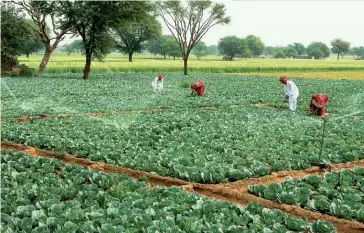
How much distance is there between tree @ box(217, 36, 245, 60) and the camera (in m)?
109

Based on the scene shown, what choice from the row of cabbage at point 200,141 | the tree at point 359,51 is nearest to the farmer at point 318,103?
the row of cabbage at point 200,141

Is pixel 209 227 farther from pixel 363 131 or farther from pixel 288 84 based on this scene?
pixel 288 84

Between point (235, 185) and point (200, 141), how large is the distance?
11.2 feet

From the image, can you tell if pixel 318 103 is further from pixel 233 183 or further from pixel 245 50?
pixel 245 50

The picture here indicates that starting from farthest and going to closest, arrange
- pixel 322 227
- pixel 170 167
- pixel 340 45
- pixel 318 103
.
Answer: pixel 340 45
pixel 318 103
pixel 170 167
pixel 322 227

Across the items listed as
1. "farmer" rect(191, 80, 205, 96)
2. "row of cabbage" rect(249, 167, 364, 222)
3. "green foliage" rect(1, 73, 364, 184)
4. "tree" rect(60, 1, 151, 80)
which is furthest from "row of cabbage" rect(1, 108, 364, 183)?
"tree" rect(60, 1, 151, 80)

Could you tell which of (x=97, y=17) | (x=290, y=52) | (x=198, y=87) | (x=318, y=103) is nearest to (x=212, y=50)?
(x=290, y=52)

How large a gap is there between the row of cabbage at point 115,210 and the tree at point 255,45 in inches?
4404

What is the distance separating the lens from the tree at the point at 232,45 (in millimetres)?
109062

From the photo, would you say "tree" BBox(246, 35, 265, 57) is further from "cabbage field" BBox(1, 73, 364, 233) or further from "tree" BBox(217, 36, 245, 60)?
"cabbage field" BBox(1, 73, 364, 233)

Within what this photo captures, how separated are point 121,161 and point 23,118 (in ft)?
22.7

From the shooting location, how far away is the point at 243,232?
5648 mm

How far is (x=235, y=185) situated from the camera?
8.23m

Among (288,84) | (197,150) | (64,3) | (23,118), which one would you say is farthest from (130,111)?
(64,3)
